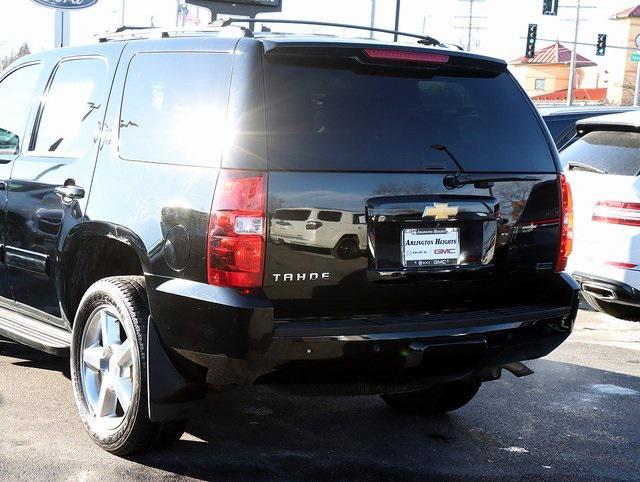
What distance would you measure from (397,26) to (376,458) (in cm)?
2912

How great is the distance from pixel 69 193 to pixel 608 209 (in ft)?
14.8

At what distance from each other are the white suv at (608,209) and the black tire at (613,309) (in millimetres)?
658

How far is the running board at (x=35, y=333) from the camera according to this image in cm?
482

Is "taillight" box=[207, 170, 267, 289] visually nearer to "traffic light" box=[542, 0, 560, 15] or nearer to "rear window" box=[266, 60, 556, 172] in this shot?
"rear window" box=[266, 60, 556, 172]

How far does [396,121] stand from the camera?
4.17 m

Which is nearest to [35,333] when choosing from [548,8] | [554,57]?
[548,8]

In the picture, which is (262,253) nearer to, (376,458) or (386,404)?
(376,458)

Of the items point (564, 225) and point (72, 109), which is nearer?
point (564, 225)

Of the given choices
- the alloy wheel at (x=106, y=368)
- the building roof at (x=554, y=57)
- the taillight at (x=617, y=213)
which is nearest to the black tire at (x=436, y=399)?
the alloy wheel at (x=106, y=368)

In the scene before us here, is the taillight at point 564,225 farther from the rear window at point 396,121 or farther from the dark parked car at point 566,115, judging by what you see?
the dark parked car at point 566,115

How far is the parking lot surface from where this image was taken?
4.40 metres

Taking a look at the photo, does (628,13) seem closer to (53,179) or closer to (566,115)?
(566,115)

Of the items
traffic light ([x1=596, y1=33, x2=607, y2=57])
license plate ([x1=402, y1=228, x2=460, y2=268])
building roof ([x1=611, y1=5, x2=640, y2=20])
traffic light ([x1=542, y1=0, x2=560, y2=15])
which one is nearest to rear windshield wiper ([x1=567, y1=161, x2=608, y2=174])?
license plate ([x1=402, y1=228, x2=460, y2=268])

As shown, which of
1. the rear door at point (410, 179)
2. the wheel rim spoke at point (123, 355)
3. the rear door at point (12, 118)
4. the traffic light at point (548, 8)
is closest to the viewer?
the rear door at point (410, 179)
